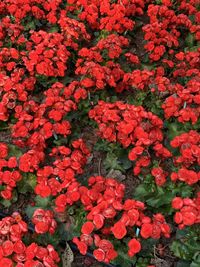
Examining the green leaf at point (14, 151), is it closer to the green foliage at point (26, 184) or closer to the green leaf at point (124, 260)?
the green foliage at point (26, 184)

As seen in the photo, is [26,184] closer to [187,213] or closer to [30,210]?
[30,210]

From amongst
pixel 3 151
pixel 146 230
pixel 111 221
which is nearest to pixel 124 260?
pixel 111 221

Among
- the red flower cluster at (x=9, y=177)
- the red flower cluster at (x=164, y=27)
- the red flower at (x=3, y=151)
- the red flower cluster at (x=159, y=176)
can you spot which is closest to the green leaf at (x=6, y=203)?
the red flower cluster at (x=9, y=177)

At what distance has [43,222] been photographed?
3.63 m

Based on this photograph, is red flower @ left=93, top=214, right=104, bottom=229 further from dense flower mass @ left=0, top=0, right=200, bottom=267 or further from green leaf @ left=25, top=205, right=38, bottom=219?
green leaf @ left=25, top=205, right=38, bottom=219

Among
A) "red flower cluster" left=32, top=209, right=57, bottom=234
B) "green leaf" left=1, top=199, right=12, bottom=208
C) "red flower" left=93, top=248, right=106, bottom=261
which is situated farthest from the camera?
"green leaf" left=1, top=199, right=12, bottom=208

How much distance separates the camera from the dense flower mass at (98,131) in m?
3.63

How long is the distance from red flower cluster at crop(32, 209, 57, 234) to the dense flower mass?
0.04 ft

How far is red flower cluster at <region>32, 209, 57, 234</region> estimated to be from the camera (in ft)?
11.8

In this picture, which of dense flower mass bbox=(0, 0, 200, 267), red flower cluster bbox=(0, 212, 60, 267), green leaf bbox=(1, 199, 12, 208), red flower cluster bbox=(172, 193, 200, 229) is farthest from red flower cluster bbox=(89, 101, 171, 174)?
red flower cluster bbox=(0, 212, 60, 267)

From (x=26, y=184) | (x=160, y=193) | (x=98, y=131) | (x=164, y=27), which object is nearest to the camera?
(x=160, y=193)

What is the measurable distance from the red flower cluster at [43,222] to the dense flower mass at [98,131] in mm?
11

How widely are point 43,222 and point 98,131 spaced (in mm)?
1643

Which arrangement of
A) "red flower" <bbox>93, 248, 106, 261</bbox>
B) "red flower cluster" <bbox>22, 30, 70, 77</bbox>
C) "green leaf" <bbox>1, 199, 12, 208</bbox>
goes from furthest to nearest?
"red flower cluster" <bbox>22, 30, 70, 77</bbox> < "green leaf" <bbox>1, 199, 12, 208</bbox> < "red flower" <bbox>93, 248, 106, 261</bbox>
